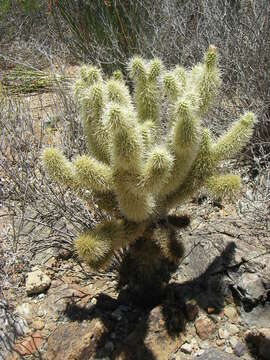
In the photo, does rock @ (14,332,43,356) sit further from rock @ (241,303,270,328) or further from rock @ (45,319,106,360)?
rock @ (241,303,270,328)

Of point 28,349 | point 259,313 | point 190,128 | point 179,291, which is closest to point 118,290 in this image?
point 179,291

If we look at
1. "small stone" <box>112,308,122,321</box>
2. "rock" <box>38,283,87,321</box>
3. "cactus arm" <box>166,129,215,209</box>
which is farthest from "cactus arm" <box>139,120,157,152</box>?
"rock" <box>38,283,87,321</box>

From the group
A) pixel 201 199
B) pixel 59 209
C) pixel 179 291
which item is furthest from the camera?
pixel 201 199

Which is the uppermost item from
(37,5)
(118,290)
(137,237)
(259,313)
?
(37,5)

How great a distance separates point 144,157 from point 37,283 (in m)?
1.34

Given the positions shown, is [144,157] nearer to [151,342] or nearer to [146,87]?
[146,87]

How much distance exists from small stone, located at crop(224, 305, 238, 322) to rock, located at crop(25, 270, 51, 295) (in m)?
1.21

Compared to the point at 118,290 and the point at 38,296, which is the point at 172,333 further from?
the point at 38,296

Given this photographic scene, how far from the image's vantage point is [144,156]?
211 centimetres

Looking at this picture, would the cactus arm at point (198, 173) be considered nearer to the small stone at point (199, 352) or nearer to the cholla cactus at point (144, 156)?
the cholla cactus at point (144, 156)

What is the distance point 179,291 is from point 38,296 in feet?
3.15

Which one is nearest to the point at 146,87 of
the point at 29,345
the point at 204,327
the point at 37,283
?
the point at 204,327

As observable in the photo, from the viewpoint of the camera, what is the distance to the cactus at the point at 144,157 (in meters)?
2.02

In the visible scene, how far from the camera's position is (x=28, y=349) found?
2.46 metres
